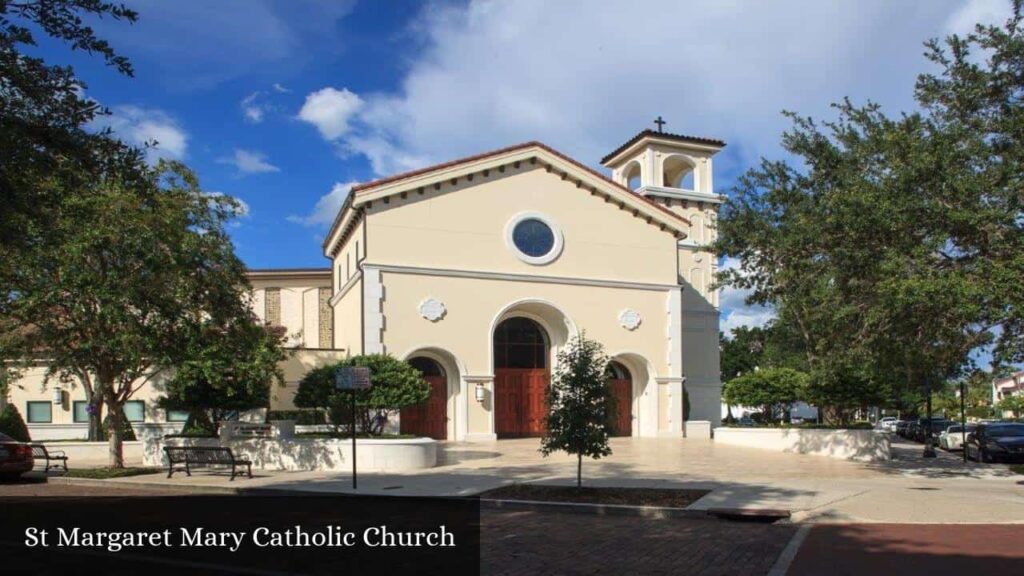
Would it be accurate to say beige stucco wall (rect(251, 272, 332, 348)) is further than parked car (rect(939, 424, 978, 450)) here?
Yes

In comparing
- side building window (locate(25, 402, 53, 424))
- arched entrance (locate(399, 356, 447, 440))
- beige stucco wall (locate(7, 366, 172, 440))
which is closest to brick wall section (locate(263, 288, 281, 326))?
beige stucco wall (locate(7, 366, 172, 440))

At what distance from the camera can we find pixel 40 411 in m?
32.5

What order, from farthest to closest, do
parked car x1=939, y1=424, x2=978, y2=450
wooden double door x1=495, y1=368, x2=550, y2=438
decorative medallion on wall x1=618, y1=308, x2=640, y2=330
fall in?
1. parked car x1=939, y1=424, x2=978, y2=450
2. decorative medallion on wall x1=618, y1=308, x2=640, y2=330
3. wooden double door x1=495, y1=368, x2=550, y2=438

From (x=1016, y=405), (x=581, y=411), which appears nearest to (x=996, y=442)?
(x=581, y=411)

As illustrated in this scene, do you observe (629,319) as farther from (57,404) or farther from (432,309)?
(57,404)

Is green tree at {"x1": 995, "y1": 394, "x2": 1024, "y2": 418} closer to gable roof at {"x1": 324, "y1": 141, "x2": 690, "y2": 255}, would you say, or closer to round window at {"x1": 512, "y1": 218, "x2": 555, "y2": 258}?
gable roof at {"x1": 324, "y1": 141, "x2": 690, "y2": 255}

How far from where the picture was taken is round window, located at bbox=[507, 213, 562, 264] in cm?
3128

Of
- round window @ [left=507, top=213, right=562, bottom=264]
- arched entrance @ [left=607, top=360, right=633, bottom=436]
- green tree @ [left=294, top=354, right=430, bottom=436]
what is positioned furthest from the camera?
arched entrance @ [left=607, top=360, right=633, bottom=436]

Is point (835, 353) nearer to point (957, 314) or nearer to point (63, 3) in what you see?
point (957, 314)

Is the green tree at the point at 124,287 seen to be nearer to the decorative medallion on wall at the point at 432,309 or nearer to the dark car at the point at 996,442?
the decorative medallion on wall at the point at 432,309

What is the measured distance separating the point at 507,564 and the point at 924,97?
14.5 metres

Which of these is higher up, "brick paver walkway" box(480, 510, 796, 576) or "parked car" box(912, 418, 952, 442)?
"brick paver walkway" box(480, 510, 796, 576)

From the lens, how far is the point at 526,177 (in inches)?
1256

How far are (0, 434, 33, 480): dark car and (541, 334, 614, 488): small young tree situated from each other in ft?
38.2
